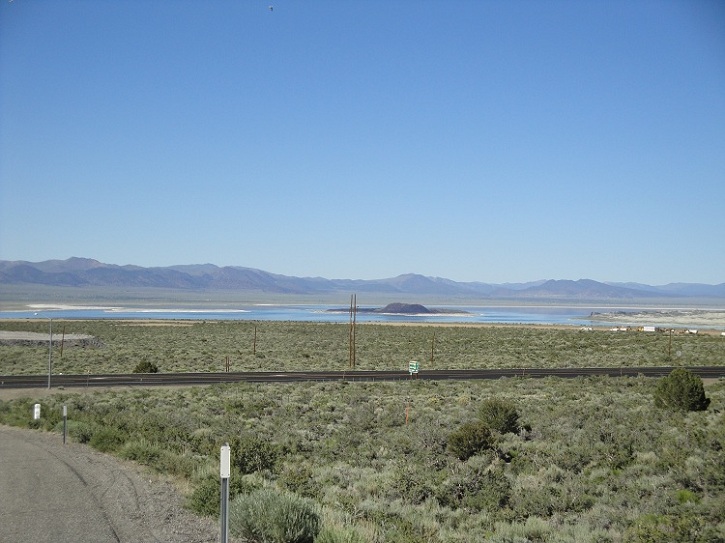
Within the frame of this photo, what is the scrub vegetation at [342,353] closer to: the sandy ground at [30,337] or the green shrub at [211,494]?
the sandy ground at [30,337]

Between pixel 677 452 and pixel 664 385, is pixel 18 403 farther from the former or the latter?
pixel 664 385

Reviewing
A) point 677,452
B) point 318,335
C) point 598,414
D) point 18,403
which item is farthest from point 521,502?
point 318,335

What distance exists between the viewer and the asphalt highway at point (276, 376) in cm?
4138

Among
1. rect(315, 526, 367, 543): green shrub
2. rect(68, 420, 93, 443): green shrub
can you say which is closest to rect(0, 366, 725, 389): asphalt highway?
rect(68, 420, 93, 443): green shrub

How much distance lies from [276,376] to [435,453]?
24.6 m

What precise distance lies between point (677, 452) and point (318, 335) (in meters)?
75.6

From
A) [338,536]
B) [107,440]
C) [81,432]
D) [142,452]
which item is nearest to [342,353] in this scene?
[81,432]

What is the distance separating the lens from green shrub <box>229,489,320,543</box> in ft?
36.1

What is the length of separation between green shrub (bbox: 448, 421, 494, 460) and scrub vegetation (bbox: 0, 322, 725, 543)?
0.07 m

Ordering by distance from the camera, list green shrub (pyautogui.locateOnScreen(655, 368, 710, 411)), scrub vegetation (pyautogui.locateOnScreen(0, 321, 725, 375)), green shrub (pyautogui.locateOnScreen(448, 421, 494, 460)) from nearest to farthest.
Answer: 1. green shrub (pyautogui.locateOnScreen(448, 421, 494, 460))
2. green shrub (pyautogui.locateOnScreen(655, 368, 710, 411))
3. scrub vegetation (pyautogui.locateOnScreen(0, 321, 725, 375))

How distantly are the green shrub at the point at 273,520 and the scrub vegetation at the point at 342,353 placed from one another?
40.6 meters

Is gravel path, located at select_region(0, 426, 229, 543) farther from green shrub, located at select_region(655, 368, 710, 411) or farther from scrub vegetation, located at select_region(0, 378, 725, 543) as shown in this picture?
green shrub, located at select_region(655, 368, 710, 411)

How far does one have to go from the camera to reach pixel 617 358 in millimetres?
62219

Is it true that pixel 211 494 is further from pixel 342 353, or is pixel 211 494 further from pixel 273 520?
pixel 342 353
